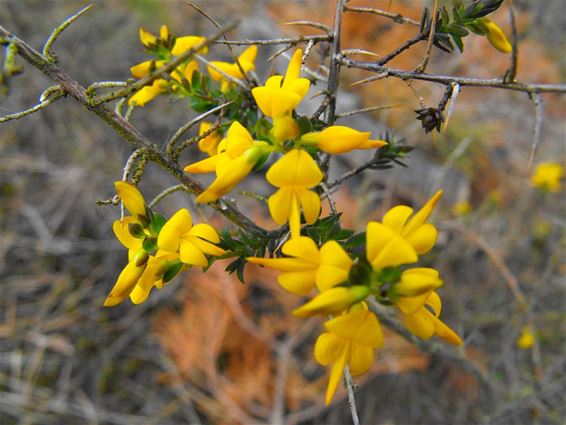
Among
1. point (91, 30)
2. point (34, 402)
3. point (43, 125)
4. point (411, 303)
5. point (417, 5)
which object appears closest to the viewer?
point (411, 303)

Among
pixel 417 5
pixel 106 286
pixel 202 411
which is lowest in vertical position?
pixel 202 411

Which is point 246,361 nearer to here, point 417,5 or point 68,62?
point 68,62

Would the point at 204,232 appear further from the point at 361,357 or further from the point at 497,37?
the point at 497,37

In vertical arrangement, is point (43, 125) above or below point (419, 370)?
above

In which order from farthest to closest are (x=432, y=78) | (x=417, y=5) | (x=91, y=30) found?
(x=417, y=5)
(x=91, y=30)
(x=432, y=78)

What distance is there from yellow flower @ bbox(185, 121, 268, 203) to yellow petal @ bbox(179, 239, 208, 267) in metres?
0.09

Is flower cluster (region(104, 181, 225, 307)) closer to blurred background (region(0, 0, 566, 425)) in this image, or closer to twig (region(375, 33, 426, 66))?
twig (region(375, 33, 426, 66))

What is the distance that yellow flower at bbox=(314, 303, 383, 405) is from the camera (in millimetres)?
521

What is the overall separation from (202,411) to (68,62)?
6.52ft

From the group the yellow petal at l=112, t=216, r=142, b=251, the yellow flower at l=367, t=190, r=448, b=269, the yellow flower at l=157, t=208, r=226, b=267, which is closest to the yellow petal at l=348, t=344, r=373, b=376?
the yellow flower at l=367, t=190, r=448, b=269

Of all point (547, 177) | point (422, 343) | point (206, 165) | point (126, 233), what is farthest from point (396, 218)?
point (547, 177)

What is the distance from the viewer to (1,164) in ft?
8.20

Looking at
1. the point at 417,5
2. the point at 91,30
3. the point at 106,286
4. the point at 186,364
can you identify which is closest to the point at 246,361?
the point at 186,364

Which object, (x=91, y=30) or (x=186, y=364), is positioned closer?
(x=186, y=364)
